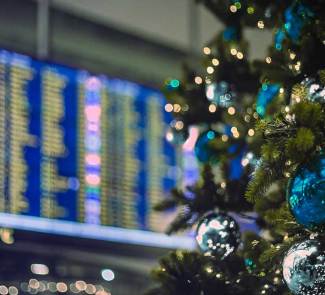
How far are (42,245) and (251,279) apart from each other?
106 cm

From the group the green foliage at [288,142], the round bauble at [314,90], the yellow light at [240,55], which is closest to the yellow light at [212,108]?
the yellow light at [240,55]

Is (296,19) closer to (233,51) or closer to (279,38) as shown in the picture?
(279,38)

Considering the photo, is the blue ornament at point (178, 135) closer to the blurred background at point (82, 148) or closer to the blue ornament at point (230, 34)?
the blue ornament at point (230, 34)

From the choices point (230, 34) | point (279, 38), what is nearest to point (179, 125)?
point (230, 34)

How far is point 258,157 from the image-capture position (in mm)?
1162

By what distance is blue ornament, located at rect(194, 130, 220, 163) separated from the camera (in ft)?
5.21

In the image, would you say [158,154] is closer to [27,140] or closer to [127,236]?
[127,236]

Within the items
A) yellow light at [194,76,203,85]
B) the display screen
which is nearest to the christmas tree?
yellow light at [194,76,203,85]

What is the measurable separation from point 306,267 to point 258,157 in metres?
0.21

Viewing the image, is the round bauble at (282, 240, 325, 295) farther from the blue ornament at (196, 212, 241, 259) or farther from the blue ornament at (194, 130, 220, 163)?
the blue ornament at (194, 130, 220, 163)

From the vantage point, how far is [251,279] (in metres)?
1.38

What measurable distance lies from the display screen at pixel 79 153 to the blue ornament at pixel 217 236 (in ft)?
2.90

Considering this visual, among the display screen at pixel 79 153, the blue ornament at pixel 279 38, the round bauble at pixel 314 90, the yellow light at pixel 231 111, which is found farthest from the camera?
the display screen at pixel 79 153

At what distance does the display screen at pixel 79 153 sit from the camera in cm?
222
